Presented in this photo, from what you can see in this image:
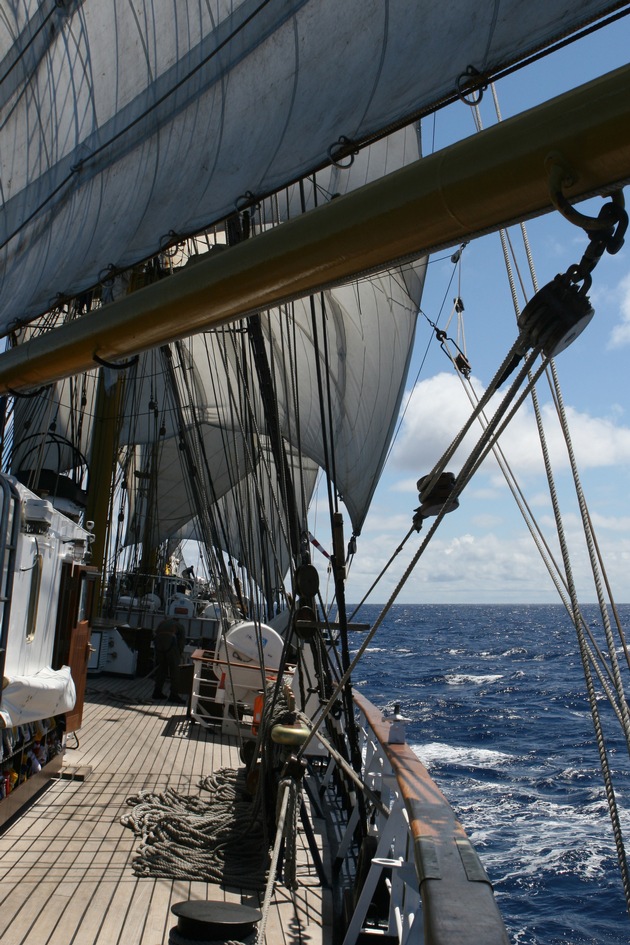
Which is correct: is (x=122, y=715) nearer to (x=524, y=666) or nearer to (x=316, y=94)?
(x=316, y=94)

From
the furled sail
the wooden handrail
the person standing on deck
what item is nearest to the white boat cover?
the furled sail

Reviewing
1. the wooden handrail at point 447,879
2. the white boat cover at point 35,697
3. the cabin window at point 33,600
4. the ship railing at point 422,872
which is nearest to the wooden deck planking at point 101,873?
the ship railing at point 422,872

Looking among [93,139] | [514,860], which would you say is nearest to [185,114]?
[93,139]

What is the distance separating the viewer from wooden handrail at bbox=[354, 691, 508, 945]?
220 cm

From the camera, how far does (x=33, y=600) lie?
654 centimetres

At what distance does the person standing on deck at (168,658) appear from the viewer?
42.3ft

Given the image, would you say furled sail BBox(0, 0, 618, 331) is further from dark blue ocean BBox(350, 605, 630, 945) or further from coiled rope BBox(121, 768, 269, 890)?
dark blue ocean BBox(350, 605, 630, 945)

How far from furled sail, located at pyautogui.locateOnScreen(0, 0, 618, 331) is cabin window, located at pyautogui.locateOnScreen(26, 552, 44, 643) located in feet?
6.45

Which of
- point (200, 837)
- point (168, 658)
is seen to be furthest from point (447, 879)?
point (168, 658)

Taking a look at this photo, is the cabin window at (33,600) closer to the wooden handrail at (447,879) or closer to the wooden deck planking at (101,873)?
the wooden deck planking at (101,873)

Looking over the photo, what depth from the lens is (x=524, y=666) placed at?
45719 mm

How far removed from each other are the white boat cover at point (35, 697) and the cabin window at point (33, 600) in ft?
1.18

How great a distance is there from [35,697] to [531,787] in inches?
470

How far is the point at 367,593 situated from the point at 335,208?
374cm
